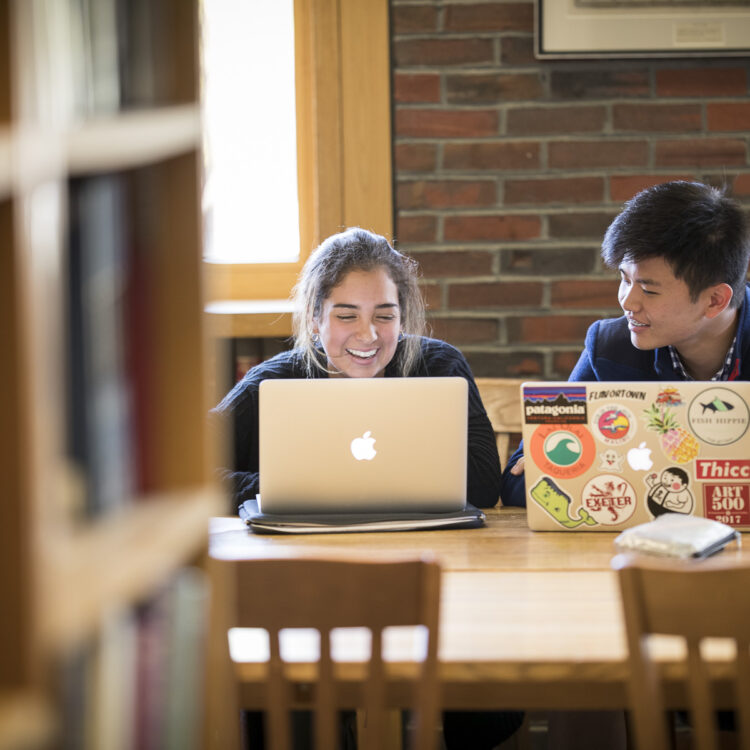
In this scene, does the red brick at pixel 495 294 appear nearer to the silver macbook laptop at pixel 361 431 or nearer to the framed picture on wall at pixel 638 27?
the framed picture on wall at pixel 638 27

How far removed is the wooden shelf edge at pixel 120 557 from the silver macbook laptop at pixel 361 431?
2.59ft

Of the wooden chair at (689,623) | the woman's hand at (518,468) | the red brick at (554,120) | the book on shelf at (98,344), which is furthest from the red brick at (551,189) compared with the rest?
the book on shelf at (98,344)

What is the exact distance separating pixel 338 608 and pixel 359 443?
66 centimetres

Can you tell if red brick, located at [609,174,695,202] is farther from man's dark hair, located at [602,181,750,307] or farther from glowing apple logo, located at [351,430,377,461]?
glowing apple logo, located at [351,430,377,461]

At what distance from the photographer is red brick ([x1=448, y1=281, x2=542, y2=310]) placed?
2697mm

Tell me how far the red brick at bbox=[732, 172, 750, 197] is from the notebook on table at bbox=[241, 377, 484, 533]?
4.80ft

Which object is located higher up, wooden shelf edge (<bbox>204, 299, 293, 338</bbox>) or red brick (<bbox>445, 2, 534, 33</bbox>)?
red brick (<bbox>445, 2, 534, 33</bbox>)

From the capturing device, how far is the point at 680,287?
81.3 inches

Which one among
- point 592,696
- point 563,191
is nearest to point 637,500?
point 592,696

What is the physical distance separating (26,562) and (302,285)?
5.89ft

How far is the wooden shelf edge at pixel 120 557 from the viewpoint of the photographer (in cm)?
61

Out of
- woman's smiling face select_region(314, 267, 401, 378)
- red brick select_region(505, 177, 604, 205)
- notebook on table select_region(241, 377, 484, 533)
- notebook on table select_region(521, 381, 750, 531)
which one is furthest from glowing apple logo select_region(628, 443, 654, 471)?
red brick select_region(505, 177, 604, 205)

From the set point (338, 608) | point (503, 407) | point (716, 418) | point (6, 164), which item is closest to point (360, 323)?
point (503, 407)

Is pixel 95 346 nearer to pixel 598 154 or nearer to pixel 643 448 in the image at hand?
pixel 643 448
